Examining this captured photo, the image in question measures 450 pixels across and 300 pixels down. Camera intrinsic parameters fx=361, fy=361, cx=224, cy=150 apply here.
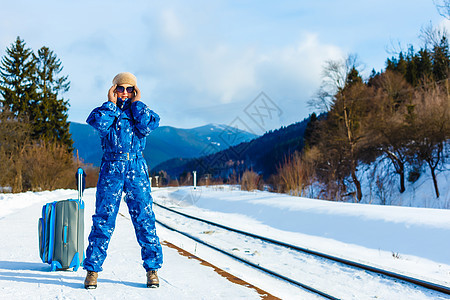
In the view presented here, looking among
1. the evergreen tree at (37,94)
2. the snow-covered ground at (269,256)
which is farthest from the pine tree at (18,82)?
the snow-covered ground at (269,256)

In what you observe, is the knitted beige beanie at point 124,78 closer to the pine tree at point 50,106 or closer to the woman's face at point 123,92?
the woman's face at point 123,92

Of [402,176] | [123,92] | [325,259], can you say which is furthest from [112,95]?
[402,176]

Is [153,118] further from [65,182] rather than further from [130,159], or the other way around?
[65,182]

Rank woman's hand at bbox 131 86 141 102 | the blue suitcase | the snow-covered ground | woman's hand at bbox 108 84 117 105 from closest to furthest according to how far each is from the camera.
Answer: the snow-covered ground < woman's hand at bbox 108 84 117 105 < woman's hand at bbox 131 86 141 102 < the blue suitcase

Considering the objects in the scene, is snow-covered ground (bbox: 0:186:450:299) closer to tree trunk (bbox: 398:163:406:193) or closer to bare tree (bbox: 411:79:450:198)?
bare tree (bbox: 411:79:450:198)

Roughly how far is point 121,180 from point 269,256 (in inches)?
120

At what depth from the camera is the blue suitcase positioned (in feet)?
12.5

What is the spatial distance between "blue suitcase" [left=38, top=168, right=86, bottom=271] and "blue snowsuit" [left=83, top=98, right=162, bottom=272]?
0.56 m

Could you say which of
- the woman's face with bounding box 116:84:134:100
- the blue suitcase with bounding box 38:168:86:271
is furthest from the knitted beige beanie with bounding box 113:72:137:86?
the blue suitcase with bounding box 38:168:86:271

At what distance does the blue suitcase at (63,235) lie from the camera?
3.80m

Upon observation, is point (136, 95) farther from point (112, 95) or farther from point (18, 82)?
point (18, 82)

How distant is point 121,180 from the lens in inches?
132

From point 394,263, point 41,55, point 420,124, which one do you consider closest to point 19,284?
point 394,263

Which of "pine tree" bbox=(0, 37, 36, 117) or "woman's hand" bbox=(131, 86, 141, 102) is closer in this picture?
"woman's hand" bbox=(131, 86, 141, 102)
